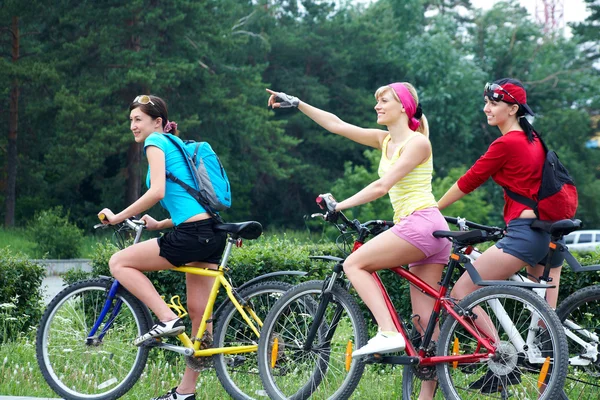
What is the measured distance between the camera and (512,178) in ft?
17.5

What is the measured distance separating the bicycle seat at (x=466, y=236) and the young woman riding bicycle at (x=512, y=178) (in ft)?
0.62

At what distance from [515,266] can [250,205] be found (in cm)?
4108

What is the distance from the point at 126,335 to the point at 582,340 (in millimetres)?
2775

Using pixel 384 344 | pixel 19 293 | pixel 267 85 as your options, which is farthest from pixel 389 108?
pixel 267 85

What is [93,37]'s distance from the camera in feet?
110

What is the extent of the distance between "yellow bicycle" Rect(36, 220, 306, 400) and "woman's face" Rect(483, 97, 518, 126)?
1500 millimetres

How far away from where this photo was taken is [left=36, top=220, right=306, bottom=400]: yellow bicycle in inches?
223

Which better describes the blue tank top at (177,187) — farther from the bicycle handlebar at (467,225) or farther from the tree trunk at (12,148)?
the tree trunk at (12,148)

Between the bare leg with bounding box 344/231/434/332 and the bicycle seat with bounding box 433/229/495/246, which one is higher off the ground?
the bicycle seat with bounding box 433/229/495/246

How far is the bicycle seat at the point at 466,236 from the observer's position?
5.01 meters

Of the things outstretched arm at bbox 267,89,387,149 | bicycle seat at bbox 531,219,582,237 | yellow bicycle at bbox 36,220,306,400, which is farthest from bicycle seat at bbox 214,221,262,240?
bicycle seat at bbox 531,219,582,237

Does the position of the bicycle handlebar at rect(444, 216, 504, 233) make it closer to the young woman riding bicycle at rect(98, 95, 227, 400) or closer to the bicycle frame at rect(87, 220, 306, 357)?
the bicycle frame at rect(87, 220, 306, 357)

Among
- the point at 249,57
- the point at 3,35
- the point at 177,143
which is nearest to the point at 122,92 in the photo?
the point at 3,35

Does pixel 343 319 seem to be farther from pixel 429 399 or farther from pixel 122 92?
pixel 122 92
